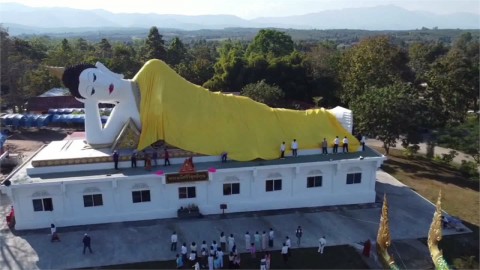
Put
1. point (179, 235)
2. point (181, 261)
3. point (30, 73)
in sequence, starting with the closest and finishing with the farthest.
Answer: point (181, 261), point (179, 235), point (30, 73)

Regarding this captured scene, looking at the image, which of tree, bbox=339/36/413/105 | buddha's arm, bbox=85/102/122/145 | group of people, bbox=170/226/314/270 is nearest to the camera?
group of people, bbox=170/226/314/270

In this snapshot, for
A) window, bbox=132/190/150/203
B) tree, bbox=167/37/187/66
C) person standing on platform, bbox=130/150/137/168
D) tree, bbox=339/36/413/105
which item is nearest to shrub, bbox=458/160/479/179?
tree, bbox=339/36/413/105

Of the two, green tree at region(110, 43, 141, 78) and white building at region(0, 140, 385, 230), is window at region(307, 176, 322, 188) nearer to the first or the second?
white building at region(0, 140, 385, 230)

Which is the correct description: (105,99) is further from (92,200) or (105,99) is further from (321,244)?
(321,244)

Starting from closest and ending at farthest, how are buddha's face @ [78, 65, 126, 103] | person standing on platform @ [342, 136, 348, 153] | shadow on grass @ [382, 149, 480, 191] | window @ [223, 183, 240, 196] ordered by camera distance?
buddha's face @ [78, 65, 126, 103], window @ [223, 183, 240, 196], person standing on platform @ [342, 136, 348, 153], shadow on grass @ [382, 149, 480, 191]

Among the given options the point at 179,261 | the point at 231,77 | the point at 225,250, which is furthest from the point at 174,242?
the point at 231,77

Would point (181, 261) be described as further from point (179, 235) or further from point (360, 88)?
point (360, 88)

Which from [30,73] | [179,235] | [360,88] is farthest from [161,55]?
[179,235]
